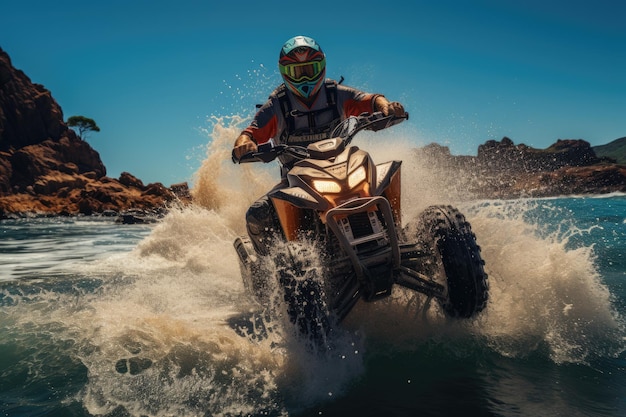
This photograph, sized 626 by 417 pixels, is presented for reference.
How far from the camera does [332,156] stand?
4.07 meters

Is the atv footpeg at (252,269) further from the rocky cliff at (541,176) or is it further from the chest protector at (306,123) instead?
the rocky cliff at (541,176)

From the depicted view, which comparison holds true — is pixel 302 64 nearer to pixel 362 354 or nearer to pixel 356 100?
pixel 356 100

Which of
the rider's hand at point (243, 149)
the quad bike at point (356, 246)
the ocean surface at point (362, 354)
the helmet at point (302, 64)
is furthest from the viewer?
the helmet at point (302, 64)

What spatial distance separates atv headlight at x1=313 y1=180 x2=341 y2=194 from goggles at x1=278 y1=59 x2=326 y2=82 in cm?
172

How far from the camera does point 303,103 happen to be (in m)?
5.39

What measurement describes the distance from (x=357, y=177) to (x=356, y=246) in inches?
22.6

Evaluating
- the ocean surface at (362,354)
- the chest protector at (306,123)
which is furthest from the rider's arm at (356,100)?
the ocean surface at (362,354)

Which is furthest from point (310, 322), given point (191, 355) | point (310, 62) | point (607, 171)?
point (607, 171)

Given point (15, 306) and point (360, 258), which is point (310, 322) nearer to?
point (360, 258)

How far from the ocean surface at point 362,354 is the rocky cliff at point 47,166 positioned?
57.8 meters

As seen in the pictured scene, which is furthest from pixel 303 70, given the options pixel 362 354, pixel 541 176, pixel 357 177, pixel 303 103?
pixel 541 176

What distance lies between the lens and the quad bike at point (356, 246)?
133 inches

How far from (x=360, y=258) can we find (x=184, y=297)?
137 inches

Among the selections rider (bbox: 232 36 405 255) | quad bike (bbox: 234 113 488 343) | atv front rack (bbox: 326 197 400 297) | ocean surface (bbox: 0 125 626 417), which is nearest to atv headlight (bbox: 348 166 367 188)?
quad bike (bbox: 234 113 488 343)
